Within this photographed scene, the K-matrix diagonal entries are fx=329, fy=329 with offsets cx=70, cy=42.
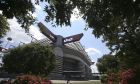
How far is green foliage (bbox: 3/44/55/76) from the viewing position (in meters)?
78.6

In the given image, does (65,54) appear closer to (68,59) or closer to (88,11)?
(68,59)

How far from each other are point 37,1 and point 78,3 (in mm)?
3389

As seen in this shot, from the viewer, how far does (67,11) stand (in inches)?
683

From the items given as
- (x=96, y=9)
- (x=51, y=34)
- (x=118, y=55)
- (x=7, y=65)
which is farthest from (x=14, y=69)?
(x=96, y=9)

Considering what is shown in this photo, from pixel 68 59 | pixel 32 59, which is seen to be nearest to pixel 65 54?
pixel 68 59

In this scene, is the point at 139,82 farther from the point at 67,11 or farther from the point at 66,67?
the point at 66,67

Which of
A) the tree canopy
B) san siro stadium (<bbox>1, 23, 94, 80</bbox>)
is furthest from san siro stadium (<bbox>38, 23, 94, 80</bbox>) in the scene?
the tree canopy

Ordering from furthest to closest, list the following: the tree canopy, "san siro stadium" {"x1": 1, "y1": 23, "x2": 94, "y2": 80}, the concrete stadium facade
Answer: the concrete stadium facade < "san siro stadium" {"x1": 1, "y1": 23, "x2": 94, "y2": 80} < the tree canopy

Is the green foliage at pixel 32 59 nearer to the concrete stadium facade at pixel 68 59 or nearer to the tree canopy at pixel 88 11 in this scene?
the concrete stadium facade at pixel 68 59

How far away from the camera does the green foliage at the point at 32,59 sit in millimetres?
78625

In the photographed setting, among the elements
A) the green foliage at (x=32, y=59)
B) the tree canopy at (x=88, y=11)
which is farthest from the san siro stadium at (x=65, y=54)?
the tree canopy at (x=88, y=11)

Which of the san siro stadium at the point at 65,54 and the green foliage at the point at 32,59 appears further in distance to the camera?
the san siro stadium at the point at 65,54

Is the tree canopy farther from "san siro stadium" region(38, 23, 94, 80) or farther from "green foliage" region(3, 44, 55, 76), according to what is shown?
"san siro stadium" region(38, 23, 94, 80)

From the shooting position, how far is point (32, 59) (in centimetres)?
7988
